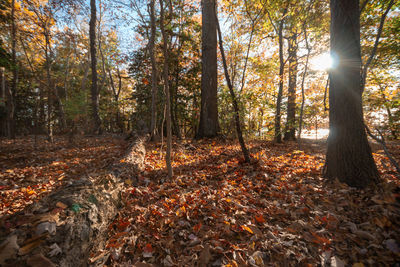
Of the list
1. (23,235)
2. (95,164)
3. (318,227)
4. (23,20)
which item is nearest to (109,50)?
(23,20)

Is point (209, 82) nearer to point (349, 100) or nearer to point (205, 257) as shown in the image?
point (349, 100)

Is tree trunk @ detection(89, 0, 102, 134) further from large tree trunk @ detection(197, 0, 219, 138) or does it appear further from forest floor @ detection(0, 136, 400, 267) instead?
large tree trunk @ detection(197, 0, 219, 138)

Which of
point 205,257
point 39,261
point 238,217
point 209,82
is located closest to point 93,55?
point 209,82

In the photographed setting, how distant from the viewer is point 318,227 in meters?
2.32

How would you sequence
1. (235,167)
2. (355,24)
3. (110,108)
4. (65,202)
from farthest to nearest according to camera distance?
(110,108) → (235,167) → (355,24) → (65,202)

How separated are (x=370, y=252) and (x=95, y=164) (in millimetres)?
5843

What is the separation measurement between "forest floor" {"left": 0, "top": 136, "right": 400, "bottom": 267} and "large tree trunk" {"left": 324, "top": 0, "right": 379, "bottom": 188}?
1.13 feet

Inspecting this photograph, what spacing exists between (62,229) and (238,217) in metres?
2.21

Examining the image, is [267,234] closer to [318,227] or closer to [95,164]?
[318,227]

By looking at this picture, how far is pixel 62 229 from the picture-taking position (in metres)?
1.57

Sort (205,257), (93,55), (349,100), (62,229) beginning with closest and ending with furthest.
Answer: (62,229)
(205,257)
(349,100)
(93,55)

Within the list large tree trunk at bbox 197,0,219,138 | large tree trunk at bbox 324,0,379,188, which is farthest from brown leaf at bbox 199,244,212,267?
large tree trunk at bbox 197,0,219,138

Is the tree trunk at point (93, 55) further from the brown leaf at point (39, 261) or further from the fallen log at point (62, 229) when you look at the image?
the brown leaf at point (39, 261)

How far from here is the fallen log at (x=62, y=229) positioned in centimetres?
131
